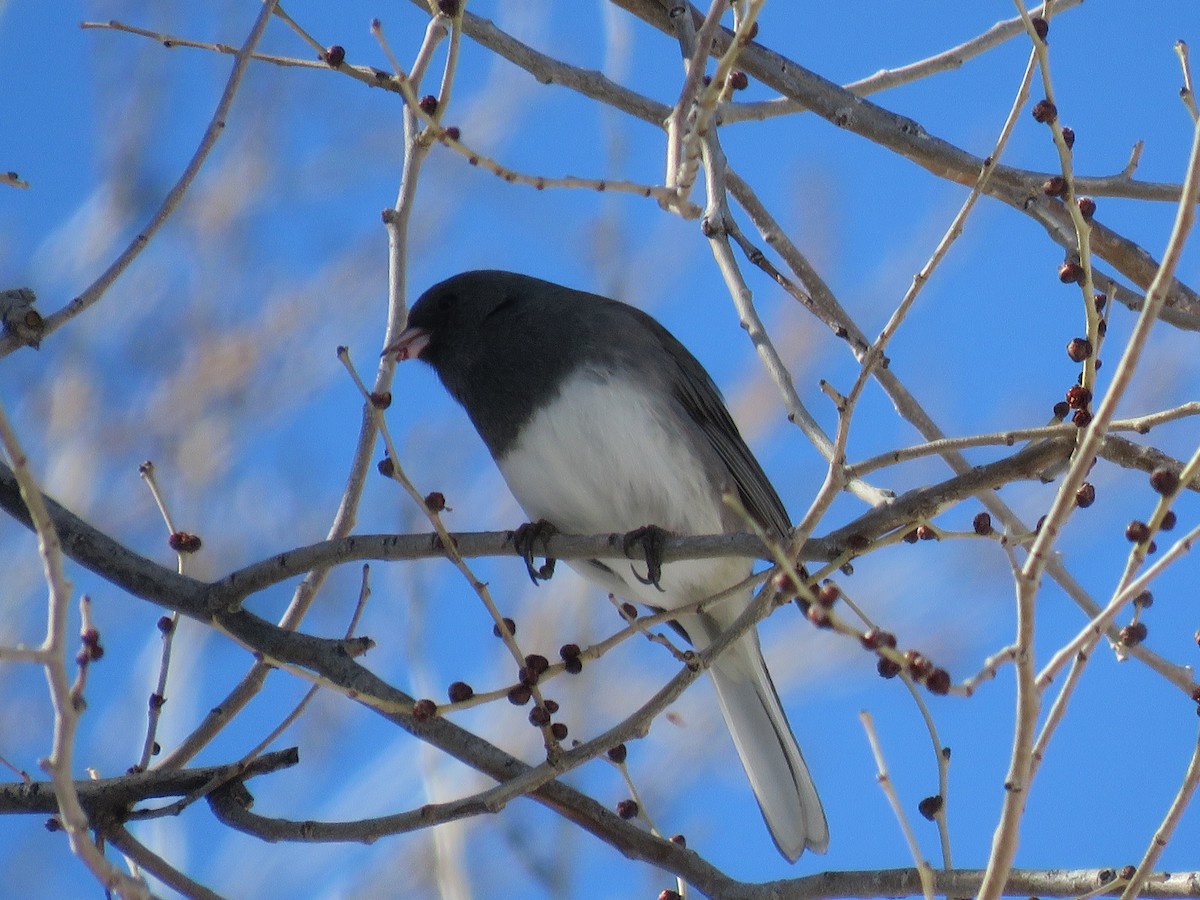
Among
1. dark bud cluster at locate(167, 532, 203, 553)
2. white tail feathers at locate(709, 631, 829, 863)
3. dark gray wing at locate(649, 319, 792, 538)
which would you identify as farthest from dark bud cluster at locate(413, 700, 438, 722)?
dark gray wing at locate(649, 319, 792, 538)

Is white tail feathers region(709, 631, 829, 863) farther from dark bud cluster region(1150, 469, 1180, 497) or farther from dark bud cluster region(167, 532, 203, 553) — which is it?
dark bud cluster region(1150, 469, 1180, 497)

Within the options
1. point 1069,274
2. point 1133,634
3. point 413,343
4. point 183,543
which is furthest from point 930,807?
point 413,343

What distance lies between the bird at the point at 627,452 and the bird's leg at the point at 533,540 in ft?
0.13

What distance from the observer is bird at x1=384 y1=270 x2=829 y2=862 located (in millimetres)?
3324

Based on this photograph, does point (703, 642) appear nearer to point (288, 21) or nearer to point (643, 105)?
point (643, 105)

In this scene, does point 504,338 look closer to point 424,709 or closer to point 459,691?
point 459,691

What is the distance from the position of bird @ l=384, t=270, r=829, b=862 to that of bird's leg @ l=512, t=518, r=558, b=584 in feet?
0.13

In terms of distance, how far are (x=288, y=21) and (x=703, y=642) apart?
6.41 feet

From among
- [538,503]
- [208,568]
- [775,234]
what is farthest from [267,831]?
[208,568]

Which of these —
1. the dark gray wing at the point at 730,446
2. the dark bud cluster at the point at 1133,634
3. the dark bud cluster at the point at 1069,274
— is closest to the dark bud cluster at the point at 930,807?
the dark bud cluster at the point at 1133,634

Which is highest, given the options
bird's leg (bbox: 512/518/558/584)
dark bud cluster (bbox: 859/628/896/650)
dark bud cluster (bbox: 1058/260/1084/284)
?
bird's leg (bbox: 512/518/558/584)

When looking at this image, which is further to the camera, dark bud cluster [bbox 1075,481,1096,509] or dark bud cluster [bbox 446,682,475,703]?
dark bud cluster [bbox 446,682,475,703]

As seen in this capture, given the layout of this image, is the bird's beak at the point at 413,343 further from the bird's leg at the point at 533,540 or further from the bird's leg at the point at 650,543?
the bird's leg at the point at 650,543

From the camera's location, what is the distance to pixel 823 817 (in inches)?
131
